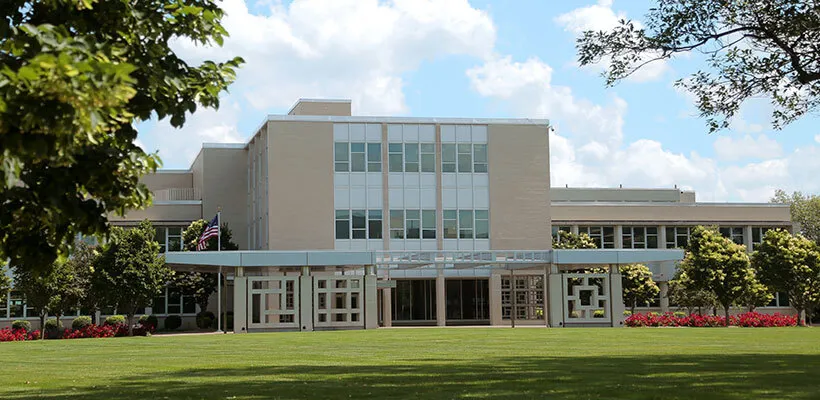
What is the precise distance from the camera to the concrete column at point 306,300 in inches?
1838

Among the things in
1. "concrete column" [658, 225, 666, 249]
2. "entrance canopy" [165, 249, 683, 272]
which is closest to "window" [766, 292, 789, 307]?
"concrete column" [658, 225, 666, 249]

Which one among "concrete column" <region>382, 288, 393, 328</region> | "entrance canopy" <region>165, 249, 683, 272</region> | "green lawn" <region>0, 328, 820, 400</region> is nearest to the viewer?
"green lawn" <region>0, 328, 820, 400</region>

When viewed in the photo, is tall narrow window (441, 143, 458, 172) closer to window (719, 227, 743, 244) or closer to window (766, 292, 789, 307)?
window (719, 227, 743, 244)

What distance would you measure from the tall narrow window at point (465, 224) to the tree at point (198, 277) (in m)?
13.9

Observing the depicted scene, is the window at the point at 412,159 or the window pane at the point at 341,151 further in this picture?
the window at the point at 412,159

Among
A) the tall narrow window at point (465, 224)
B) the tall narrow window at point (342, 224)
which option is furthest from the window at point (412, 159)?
the tall narrow window at point (342, 224)

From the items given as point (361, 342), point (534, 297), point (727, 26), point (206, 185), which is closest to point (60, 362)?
point (361, 342)

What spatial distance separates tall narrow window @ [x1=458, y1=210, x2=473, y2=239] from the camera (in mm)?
57906

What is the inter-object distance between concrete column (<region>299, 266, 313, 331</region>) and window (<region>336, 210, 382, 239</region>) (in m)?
9.59

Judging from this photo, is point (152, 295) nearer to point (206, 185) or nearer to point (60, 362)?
point (206, 185)

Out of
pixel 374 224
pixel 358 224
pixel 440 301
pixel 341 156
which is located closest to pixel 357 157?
pixel 341 156

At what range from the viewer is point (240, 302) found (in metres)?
46.4

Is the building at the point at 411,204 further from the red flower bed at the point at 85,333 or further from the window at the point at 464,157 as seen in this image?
the red flower bed at the point at 85,333

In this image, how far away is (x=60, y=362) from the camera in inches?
933
